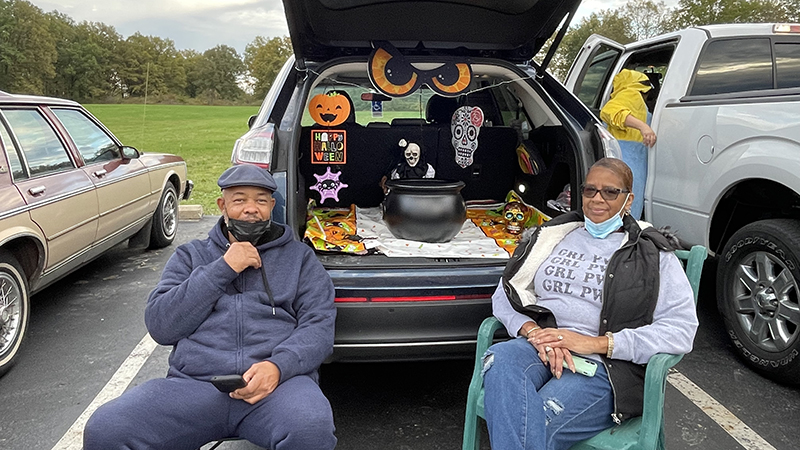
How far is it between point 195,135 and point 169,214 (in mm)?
21489

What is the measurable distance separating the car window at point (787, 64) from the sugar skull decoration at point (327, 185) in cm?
325

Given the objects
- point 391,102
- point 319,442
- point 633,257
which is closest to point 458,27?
point 391,102

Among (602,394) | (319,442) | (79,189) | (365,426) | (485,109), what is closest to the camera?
(319,442)

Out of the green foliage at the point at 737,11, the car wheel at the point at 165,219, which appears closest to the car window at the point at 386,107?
the car wheel at the point at 165,219

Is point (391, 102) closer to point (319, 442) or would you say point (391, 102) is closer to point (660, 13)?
point (319, 442)

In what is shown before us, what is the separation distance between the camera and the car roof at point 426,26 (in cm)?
296

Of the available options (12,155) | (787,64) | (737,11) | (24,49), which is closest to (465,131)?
(787,64)

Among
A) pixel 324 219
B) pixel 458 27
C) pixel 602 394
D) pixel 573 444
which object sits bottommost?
pixel 573 444

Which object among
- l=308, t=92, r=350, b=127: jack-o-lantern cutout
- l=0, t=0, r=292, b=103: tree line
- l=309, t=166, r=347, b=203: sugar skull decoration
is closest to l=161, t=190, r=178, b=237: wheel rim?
l=309, t=166, r=347, b=203: sugar skull decoration

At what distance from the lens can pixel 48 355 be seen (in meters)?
3.76

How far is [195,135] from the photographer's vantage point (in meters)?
26.5

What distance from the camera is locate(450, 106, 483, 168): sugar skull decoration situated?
13.4ft

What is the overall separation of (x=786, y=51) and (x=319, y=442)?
4.43 meters

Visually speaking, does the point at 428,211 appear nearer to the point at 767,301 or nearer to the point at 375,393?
the point at 375,393
